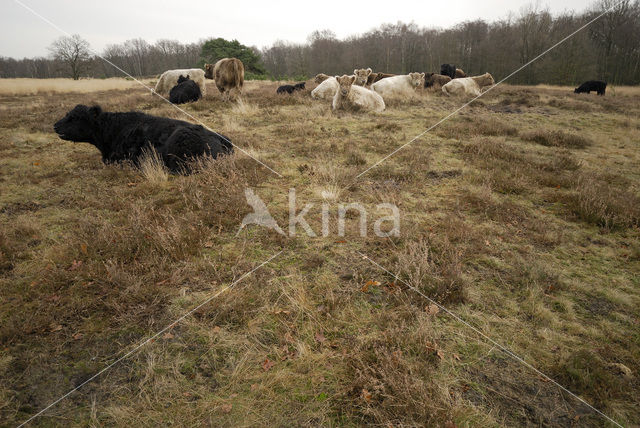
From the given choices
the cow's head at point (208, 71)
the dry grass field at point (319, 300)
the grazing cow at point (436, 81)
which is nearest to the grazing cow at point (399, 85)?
the grazing cow at point (436, 81)

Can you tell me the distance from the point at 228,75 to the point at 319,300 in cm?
1528

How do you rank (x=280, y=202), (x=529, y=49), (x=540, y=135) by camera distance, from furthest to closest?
1. (x=529, y=49)
2. (x=540, y=135)
3. (x=280, y=202)

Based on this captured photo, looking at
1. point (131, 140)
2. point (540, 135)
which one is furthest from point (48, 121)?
point (540, 135)

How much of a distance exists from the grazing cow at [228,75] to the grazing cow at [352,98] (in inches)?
214

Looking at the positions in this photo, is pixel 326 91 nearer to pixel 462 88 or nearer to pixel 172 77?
pixel 462 88

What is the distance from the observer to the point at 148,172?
5.69 meters

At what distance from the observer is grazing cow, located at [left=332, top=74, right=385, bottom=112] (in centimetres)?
1301

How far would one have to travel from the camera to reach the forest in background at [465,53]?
2512 centimetres

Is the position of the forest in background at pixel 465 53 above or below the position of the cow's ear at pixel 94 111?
above

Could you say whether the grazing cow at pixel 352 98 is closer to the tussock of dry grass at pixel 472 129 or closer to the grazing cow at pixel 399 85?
the tussock of dry grass at pixel 472 129

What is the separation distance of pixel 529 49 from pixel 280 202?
109 feet

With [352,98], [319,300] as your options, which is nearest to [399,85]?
[352,98]

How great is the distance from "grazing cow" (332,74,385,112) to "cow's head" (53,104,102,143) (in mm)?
9304

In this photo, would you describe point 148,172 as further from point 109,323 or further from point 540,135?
point 540,135
